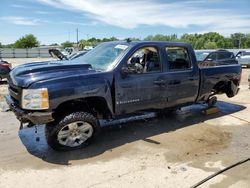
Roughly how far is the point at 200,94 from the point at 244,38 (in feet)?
243

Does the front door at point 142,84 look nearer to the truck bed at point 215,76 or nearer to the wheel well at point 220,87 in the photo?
the truck bed at point 215,76

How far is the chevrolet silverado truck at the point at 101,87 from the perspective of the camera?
4.55 metres

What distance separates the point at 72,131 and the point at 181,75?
2.64 meters

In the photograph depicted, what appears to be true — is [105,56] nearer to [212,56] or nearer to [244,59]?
[212,56]

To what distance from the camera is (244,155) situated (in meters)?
4.90

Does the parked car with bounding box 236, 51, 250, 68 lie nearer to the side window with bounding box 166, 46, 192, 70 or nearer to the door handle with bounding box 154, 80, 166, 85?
the side window with bounding box 166, 46, 192, 70

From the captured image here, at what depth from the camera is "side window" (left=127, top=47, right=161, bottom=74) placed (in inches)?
223

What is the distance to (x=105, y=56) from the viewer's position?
18.7 ft

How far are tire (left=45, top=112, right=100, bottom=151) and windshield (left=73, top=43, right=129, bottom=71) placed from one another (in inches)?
39.3

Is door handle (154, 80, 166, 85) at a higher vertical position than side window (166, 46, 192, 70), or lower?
lower

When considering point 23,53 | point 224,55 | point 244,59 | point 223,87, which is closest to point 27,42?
point 23,53

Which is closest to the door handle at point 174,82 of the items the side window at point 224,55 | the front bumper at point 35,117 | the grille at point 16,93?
the front bumper at point 35,117

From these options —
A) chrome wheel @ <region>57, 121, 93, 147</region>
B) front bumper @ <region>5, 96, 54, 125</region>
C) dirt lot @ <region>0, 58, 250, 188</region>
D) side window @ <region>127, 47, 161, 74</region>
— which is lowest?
dirt lot @ <region>0, 58, 250, 188</region>

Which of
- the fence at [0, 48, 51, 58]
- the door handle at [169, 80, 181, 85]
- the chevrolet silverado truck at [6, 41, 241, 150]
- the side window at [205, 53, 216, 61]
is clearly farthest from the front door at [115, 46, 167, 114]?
the fence at [0, 48, 51, 58]
